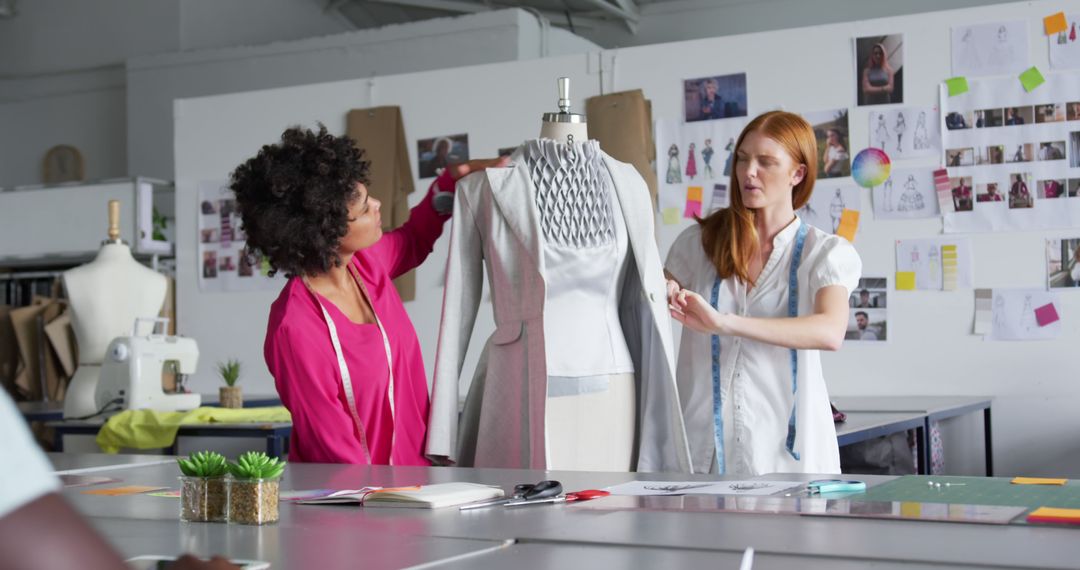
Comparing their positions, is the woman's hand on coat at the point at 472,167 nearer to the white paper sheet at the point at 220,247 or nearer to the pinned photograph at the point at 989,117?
the pinned photograph at the point at 989,117

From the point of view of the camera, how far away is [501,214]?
8.13ft

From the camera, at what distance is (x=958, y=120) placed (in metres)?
4.60

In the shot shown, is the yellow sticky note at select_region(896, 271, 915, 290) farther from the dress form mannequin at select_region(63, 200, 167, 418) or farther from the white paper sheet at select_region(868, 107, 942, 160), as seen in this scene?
the dress form mannequin at select_region(63, 200, 167, 418)

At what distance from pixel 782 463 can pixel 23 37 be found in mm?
10598

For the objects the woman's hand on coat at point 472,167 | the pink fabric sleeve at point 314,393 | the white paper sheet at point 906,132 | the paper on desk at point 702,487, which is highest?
the white paper sheet at point 906,132

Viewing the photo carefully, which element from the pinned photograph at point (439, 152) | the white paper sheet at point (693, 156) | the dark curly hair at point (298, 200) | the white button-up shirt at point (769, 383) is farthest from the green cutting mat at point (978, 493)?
the pinned photograph at point (439, 152)

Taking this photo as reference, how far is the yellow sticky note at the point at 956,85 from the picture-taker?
4590 millimetres

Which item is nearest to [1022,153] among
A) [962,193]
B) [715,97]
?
[962,193]

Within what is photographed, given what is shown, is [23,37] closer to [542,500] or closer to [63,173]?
A: [63,173]

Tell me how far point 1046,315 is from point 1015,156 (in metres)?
0.62

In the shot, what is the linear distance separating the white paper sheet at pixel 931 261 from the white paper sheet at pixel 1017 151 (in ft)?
0.23

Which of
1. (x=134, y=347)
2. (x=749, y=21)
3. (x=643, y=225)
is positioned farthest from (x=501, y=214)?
(x=749, y=21)

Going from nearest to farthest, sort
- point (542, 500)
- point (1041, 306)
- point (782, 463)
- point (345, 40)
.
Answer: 1. point (542, 500)
2. point (782, 463)
3. point (1041, 306)
4. point (345, 40)

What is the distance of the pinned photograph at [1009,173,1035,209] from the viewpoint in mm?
4488
